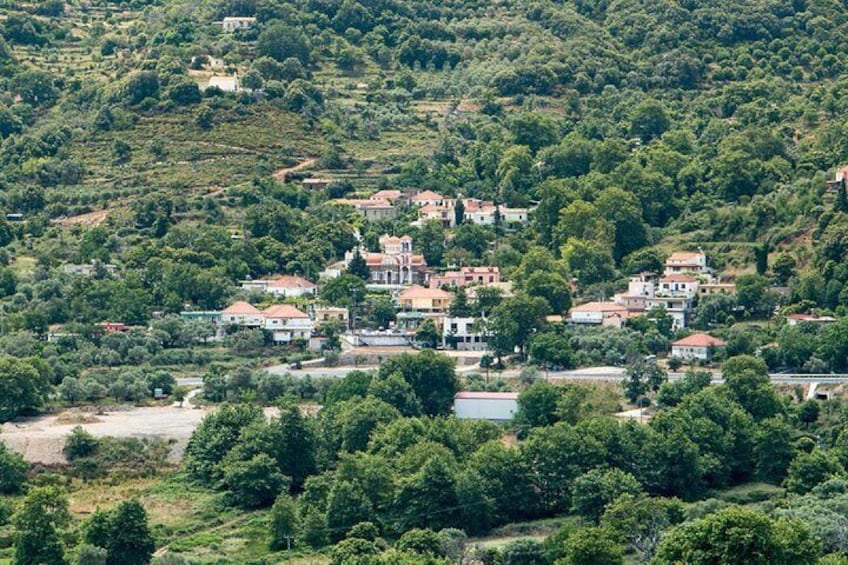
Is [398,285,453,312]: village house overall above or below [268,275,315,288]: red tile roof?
below

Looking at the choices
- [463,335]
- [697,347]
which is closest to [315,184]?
[463,335]

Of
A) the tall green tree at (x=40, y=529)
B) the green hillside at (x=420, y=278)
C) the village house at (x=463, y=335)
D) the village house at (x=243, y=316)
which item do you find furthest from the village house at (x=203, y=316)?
the tall green tree at (x=40, y=529)

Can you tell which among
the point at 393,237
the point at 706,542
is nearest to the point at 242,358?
the point at 393,237

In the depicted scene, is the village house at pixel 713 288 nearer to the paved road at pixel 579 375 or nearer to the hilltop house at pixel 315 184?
the paved road at pixel 579 375

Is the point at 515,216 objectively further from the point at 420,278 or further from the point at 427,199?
the point at 420,278

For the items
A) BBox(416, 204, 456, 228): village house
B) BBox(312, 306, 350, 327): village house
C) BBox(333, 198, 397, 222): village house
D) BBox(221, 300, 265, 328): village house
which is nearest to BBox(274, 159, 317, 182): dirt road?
BBox(333, 198, 397, 222): village house

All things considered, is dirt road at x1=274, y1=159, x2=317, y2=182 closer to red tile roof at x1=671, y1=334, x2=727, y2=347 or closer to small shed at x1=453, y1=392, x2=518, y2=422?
red tile roof at x1=671, y1=334, x2=727, y2=347

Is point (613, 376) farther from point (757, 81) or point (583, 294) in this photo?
point (757, 81)
